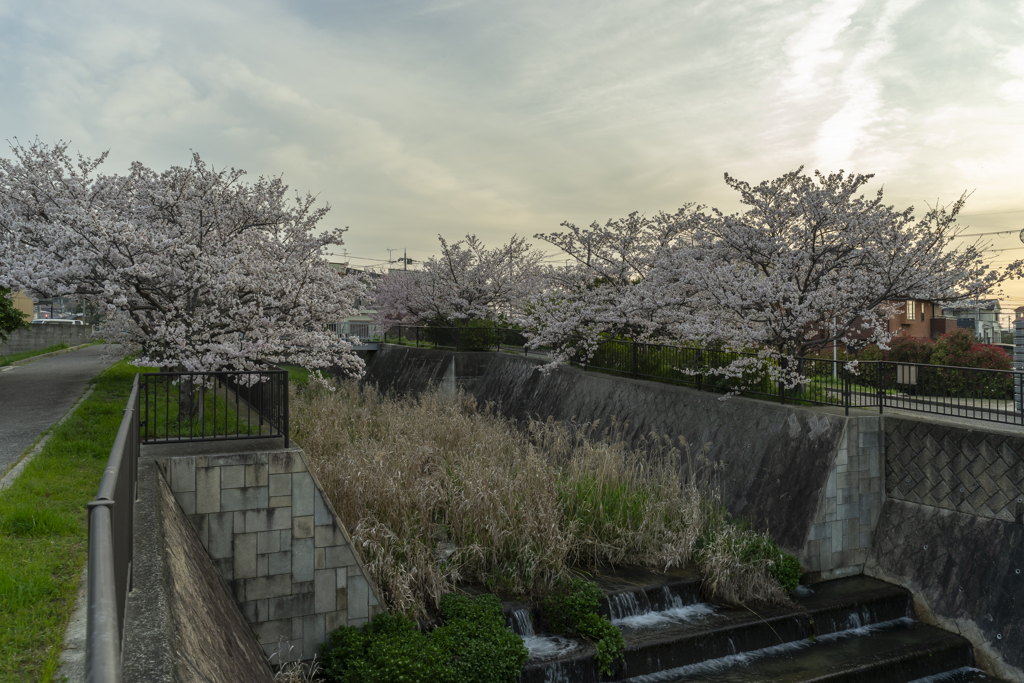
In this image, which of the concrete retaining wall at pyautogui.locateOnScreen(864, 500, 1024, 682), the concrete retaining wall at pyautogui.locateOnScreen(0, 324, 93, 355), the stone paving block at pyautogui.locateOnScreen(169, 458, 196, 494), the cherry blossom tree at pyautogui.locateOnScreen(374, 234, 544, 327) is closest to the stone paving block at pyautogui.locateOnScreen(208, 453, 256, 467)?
the stone paving block at pyautogui.locateOnScreen(169, 458, 196, 494)

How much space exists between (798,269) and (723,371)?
8.82 feet

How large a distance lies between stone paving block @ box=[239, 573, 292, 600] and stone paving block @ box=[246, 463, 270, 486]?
1120mm

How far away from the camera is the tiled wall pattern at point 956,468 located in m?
9.10

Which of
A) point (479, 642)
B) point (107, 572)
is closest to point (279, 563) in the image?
point (479, 642)

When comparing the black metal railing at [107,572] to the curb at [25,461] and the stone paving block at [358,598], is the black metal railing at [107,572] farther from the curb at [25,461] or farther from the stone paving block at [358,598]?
the curb at [25,461]

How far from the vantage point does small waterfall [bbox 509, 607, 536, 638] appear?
809 cm

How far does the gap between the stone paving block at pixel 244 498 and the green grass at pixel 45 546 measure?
137 cm

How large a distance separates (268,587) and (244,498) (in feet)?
3.61

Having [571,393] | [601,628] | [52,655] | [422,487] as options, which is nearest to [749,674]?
[601,628]

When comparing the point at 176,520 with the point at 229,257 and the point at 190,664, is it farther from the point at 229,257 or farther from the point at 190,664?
the point at 229,257

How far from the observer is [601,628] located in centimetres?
799

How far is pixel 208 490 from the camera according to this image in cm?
718

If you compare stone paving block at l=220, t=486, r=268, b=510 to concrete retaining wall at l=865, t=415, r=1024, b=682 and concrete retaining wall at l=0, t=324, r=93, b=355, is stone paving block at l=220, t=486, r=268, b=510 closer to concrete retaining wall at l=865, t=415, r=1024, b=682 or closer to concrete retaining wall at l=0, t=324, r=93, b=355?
concrete retaining wall at l=865, t=415, r=1024, b=682

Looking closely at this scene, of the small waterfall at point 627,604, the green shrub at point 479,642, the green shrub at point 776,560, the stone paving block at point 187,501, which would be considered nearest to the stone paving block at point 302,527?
the stone paving block at point 187,501
